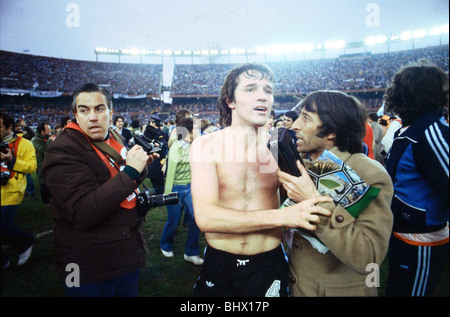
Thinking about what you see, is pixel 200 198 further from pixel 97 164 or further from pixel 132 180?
pixel 97 164

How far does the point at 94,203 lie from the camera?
4.80ft

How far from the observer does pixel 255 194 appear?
177cm

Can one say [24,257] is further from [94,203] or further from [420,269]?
[420,269]

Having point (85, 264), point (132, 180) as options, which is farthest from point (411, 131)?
point (85, 264)

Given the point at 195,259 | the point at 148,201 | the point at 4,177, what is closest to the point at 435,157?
the point at 148,201

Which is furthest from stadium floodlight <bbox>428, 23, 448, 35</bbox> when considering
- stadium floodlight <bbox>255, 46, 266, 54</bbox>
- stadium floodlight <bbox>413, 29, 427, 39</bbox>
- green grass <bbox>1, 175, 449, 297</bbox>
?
green grass <bbox>1, 175, 449, 297</bbox>

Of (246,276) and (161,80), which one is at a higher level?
(161,80)

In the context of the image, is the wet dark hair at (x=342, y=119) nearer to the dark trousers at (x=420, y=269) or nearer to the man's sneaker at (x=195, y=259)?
the dark trousers at (x=420, y=269)

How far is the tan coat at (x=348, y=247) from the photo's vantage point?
4.00 feet

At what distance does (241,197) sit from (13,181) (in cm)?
372

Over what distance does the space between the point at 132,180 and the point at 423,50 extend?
51105mm

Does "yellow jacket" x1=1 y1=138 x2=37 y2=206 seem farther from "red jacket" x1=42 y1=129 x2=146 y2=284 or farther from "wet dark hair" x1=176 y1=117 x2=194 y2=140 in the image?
"red jacket" x1=42 y1=129 x2=146 y2=284

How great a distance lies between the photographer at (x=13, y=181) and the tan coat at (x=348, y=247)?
12.7 feet
